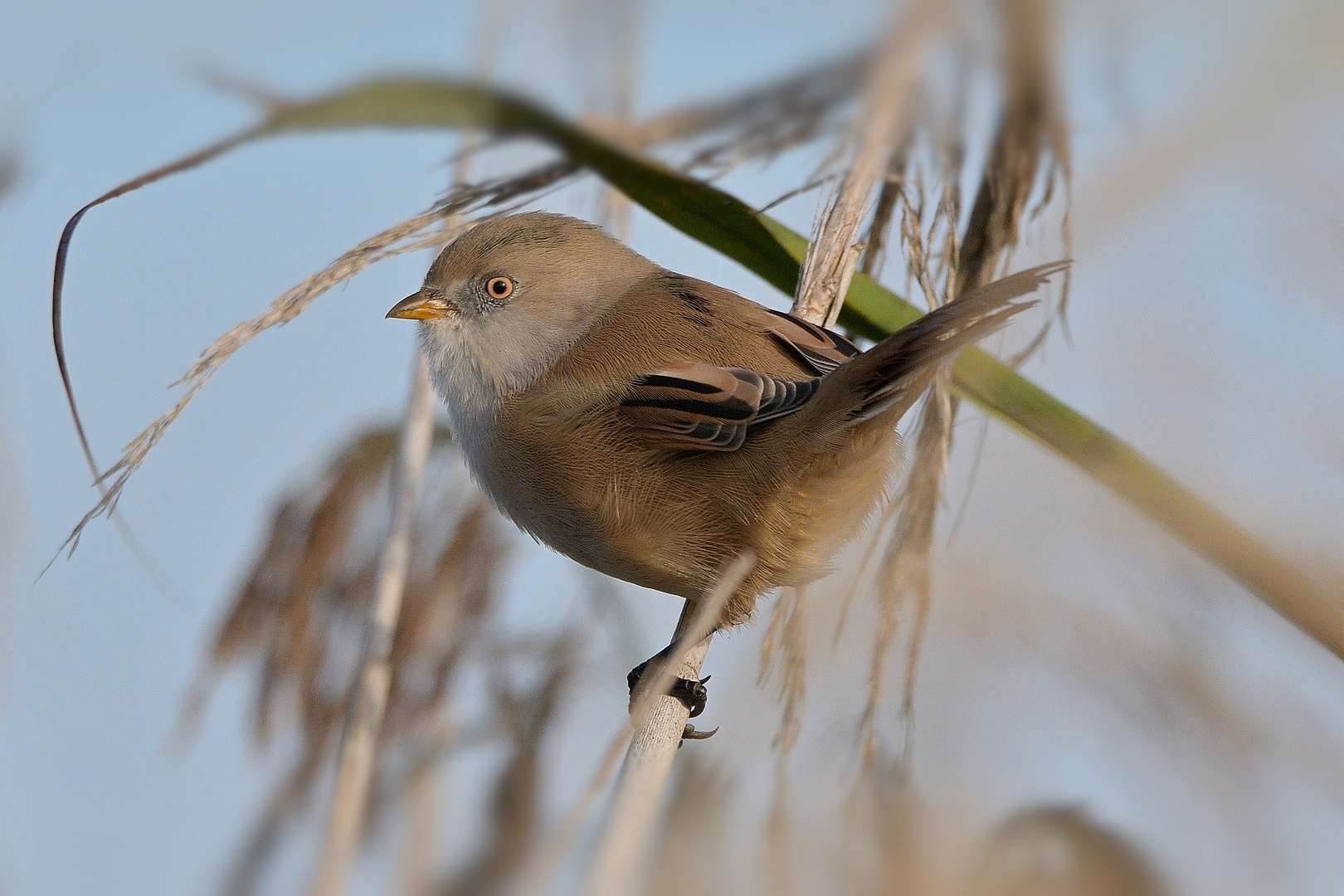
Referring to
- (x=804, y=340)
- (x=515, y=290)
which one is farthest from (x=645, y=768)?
(x=515, y=290)

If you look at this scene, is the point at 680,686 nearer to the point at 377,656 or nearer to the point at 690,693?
the point at 690,693

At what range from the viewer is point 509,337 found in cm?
277

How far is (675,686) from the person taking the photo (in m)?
2.52

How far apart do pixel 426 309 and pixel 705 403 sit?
2.97ft

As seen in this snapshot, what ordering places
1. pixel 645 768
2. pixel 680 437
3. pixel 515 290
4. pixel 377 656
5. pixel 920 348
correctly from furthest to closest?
pixel 515 290
pixel 680 437
pixel 377 656
pixel 920 348
pixel 645 768

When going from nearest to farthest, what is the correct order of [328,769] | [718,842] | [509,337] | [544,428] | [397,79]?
[718,842]
[328,769]
[397,79]
[544,428]
[509,337]

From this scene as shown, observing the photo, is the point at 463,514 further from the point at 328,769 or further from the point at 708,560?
the point at 328,769

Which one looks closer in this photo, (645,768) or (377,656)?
(645,768)

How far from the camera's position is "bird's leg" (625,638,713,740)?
2.51m

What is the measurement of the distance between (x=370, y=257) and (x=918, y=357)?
116 cm

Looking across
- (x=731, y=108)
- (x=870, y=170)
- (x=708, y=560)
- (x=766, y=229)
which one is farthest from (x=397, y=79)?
(x=708, y=560)

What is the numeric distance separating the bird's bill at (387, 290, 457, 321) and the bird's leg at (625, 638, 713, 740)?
3.48 feet

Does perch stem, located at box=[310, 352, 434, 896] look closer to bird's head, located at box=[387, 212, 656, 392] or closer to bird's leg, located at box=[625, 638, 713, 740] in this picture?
bird's head, located at box=[387, 212, 656, 392]

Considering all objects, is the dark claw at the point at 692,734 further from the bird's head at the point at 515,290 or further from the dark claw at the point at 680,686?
the bird's head at the point at 515,290
